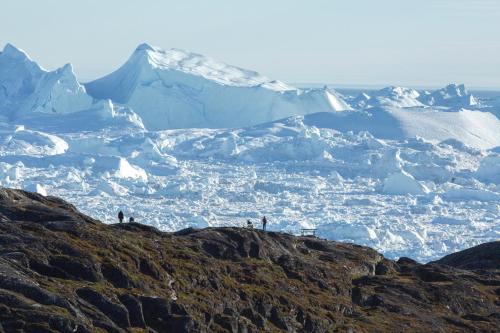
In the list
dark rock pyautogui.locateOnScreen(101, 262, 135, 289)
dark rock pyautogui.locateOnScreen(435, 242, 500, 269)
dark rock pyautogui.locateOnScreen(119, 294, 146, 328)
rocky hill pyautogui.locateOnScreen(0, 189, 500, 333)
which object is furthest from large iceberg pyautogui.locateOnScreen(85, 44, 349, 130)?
dark rock pyautogui.locateOnScreen(119, 294, 146, 328)

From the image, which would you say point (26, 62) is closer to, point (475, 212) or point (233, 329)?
point (475, 212)

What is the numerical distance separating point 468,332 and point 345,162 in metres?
103

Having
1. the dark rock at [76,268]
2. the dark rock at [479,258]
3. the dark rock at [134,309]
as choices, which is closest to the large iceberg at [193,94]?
the dark rock at [479,258]

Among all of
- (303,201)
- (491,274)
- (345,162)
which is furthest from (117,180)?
(491,274)

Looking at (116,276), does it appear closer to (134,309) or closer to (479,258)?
(134,309)

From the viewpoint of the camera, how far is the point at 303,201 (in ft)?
352

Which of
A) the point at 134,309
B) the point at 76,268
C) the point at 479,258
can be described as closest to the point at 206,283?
the point at 76,268

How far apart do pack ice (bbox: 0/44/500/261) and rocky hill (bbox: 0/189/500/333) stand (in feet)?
142

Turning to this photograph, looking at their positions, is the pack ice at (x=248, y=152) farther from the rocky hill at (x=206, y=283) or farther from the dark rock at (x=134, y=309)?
the dark rock at (x=134, y=309)

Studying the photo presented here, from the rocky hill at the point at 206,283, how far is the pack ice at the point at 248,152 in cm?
4335

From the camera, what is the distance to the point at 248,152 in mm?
140250

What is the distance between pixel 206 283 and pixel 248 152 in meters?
115

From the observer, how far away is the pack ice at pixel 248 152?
9519cm

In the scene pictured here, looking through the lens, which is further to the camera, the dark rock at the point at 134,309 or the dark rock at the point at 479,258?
the dark rock at the point at 479,258
